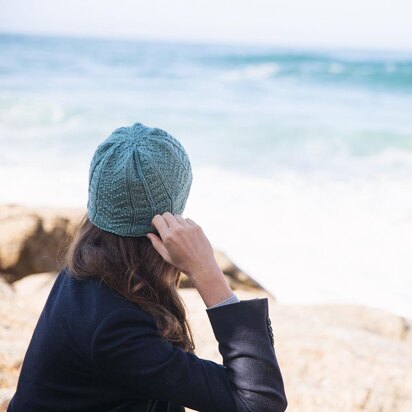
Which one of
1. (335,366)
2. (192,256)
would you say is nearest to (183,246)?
(192,256)

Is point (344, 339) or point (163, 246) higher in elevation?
point (163, 246)

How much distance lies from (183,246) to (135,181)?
17cm

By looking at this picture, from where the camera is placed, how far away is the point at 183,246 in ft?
5.32

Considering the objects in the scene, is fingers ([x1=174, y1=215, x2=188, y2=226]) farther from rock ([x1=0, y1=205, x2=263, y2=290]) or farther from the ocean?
the ocean

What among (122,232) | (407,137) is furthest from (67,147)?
(122,232)

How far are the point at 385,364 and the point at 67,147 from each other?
11.4 metres

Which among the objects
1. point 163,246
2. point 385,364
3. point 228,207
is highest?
point 163,246

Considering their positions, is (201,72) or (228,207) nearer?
(228,207)

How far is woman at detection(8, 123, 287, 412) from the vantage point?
152 centimetres

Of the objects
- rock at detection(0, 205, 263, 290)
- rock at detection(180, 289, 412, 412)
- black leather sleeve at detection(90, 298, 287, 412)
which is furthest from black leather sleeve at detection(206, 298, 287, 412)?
rock at detection(0, 205, 263, 290)

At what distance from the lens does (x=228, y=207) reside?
1028 cm

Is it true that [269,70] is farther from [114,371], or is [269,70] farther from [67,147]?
[114,371]

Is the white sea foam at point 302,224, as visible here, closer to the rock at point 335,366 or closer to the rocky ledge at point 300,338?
the rocky ledge at point 300,338

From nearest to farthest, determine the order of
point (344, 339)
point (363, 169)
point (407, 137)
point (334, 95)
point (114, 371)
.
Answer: point (114, 371)
point (344, 339)
point (363, 169)
point (407, 137)
point (334, 95)
